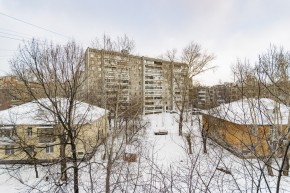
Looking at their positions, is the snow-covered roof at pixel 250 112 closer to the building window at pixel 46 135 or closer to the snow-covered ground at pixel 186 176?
the snow-covered ground at pixel 186 176

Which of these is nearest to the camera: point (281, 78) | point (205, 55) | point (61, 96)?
point (281, 78)

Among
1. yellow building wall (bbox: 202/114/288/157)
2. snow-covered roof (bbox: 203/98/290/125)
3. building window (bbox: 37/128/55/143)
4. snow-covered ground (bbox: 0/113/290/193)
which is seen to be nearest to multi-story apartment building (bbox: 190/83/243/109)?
snow-covered roof (bbox: 203/98/290/125)

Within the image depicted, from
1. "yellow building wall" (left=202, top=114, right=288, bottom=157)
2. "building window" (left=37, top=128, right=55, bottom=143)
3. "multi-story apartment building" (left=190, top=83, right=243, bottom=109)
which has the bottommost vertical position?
"building window" (left=37, top=128, right=55, bottom=143)

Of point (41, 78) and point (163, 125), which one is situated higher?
point (41, 78)

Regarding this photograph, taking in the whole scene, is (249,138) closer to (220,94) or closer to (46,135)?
(46,135)

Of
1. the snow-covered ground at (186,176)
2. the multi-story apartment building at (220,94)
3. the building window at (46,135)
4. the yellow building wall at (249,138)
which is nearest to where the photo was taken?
the yellow building wall at (249,138)

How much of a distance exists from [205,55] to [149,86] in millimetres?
28247

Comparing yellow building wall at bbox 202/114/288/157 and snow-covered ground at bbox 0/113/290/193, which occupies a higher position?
yellow building wall at bbox 202/114/288/157

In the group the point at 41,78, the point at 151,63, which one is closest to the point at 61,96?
the point at 41,78

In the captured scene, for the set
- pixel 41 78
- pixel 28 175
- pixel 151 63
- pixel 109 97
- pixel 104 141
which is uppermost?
pixel 151 63

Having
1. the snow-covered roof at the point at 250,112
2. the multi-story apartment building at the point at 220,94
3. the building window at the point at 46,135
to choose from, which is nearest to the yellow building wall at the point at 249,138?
the snow-covered roof at the point at 250,112

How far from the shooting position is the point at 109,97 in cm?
1459

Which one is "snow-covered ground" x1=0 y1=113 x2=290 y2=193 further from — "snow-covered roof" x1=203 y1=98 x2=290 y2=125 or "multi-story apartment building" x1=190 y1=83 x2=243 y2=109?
"multi-story apartment building" x1=190 y1=83 x2=243 y2=109

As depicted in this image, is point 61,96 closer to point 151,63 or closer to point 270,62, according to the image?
point 270,62
